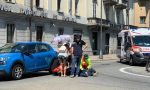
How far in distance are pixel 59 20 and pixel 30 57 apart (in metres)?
22.1

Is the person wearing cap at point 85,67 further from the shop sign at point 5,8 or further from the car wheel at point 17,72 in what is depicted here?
the shop sign at point 5,8

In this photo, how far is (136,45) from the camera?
27422 millimetres

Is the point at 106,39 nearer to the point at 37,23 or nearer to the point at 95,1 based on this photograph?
the point at 95,1

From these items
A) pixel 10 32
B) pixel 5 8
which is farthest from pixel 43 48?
pixel 10 32

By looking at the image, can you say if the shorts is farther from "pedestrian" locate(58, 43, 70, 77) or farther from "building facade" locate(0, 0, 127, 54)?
"building facade" locate(0, 0, 127, 54)

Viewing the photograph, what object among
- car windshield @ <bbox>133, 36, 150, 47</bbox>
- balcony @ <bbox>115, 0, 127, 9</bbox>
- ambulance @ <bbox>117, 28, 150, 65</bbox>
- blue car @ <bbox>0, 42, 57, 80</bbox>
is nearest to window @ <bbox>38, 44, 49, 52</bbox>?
blue car @ <bbox>0, 42, 57, 80</bbox>

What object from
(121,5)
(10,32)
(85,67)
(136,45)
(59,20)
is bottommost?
(85,67)

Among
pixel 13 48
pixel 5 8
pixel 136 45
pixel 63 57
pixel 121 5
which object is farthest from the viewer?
pixel 121 5

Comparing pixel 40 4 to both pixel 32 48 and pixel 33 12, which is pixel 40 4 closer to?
pixel 33 12

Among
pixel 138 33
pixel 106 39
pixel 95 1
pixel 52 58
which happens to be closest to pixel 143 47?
pixel 138 33

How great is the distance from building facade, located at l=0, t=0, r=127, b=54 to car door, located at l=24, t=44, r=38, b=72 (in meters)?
12.7

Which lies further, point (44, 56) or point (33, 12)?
point (33, 12)

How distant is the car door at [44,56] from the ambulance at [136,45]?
942cm

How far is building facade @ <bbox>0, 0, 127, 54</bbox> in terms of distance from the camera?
31.8 meters
